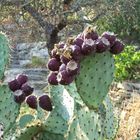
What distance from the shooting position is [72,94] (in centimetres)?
297

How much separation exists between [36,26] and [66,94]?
22.0ft

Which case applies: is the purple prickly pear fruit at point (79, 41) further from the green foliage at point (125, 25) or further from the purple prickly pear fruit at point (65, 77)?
the green foliage at point (125, 25)

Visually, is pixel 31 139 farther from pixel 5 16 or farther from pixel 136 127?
pixel 5 16

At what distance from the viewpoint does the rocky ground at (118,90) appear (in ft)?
21.3

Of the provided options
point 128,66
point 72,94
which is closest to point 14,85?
point 72,94

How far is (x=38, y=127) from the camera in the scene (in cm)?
309

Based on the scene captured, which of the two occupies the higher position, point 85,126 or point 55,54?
point 55,54

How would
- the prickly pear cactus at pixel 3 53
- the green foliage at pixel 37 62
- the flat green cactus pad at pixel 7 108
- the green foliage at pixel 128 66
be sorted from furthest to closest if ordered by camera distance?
1. the green foliage at pixel 37 62
2. the green foliage at pixel 128 66
3. the prickly pear cactus at pixel 3 53
4. the flat green cactus pad at pixel 7 108

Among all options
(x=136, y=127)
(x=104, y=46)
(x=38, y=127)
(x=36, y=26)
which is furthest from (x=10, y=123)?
(x=36, y=26)

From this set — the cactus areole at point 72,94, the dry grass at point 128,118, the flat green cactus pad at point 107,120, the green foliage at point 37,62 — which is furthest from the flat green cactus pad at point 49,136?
the green foliage at point 37,62

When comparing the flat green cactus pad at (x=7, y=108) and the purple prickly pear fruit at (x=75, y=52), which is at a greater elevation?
the purple prickly pear fruit at (x=75, y=52)

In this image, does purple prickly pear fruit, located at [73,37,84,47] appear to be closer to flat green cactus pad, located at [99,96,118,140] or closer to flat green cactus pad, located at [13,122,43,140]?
flat green cactus pad, located at [99,96,118,140]

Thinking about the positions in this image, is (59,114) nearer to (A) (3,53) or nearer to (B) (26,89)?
(B) (26,89)

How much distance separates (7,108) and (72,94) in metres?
0.33
